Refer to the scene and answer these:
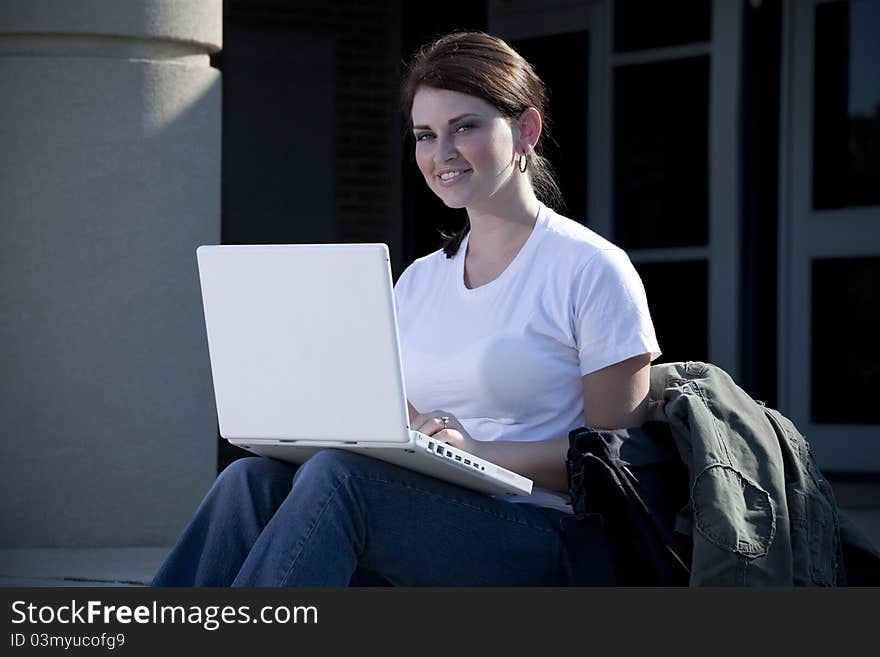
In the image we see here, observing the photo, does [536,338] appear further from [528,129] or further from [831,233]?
[831,233]

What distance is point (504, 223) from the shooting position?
298 cm

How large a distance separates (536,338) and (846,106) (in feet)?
14.5

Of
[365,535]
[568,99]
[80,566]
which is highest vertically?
[568,99]

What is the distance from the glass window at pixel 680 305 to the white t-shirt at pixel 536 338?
414 centimetres

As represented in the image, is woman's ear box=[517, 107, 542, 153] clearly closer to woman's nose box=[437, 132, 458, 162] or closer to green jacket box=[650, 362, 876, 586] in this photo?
woman's nose box=[437, 132, 458, 162]

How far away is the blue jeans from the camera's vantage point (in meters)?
2.41

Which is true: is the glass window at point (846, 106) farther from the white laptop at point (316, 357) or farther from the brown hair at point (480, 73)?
the white laptop at point (316, 357)

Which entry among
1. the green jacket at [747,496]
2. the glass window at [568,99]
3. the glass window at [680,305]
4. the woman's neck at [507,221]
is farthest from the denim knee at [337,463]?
the glass window at [568,99]

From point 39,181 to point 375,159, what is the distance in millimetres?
3833

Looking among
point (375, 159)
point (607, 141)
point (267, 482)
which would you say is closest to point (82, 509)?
point (267, 482)

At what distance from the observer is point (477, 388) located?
2.82 m

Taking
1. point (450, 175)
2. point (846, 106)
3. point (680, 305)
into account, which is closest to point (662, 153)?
point (680, 305)

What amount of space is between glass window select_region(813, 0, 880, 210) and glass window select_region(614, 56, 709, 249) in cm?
53

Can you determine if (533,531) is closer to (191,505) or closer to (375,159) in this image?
(191,505)
